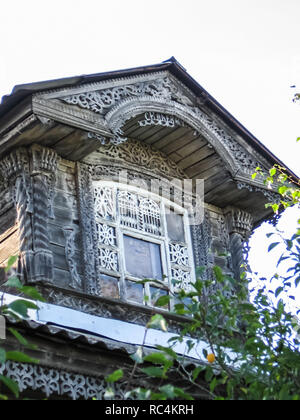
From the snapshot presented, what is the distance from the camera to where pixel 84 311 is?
929 centimetres

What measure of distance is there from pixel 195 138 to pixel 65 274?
259 cm

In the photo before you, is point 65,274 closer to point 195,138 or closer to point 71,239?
point 71,239

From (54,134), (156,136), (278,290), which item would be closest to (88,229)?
(54,134)

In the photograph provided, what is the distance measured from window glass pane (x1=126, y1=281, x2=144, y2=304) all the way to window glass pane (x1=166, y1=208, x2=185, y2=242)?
1002 millimetres

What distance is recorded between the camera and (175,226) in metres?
11.1

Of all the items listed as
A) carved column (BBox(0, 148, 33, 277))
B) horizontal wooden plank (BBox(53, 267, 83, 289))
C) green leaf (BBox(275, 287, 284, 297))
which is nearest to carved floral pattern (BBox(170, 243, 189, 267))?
horizontal wooden plank (BBox(53, 267, 83, 289))

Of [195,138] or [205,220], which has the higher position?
[195,138]

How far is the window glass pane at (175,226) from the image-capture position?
36.0 feet

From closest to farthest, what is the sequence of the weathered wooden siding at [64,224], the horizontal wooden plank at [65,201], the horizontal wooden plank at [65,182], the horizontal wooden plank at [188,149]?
the weathered wooden siding at [64,224] → the horizontal wooden plank at [65,201] → the horizontal wooden plank at [65,182] → the horizontal wooden plank at [188,149]

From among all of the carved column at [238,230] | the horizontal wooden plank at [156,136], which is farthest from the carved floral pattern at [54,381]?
the horizontal wooden plank at [156,136]

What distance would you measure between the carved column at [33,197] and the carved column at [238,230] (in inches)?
106

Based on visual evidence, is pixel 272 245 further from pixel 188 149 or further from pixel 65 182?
pixel 188 149

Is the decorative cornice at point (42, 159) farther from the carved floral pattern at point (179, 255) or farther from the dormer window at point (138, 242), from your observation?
the carved floral pattern at point (179, 255)
